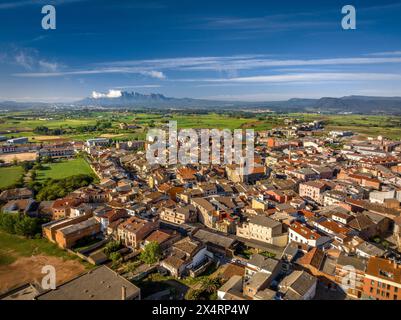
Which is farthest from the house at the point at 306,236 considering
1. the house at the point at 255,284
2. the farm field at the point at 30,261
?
the farm field at the point at 30,261

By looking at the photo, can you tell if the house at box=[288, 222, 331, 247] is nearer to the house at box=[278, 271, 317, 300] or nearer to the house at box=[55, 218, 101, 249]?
the house at box=[278, 271, 317, 300]

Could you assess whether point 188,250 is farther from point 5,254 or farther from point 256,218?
point 5,254

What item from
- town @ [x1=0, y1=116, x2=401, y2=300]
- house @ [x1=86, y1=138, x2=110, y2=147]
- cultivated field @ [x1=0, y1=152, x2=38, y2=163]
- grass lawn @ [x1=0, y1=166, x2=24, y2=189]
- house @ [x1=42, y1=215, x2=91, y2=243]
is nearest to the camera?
town @ [x1=0, y1=116, x2=401, y2=300]

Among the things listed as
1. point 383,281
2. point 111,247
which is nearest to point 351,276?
point 383,281

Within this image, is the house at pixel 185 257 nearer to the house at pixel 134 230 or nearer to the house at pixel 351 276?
the house at pixel 134 230

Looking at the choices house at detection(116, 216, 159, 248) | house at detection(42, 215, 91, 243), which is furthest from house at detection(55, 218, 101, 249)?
house at detection(116, 216, 159, 248)
